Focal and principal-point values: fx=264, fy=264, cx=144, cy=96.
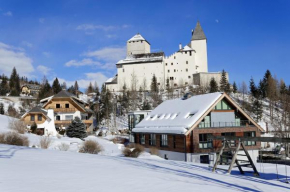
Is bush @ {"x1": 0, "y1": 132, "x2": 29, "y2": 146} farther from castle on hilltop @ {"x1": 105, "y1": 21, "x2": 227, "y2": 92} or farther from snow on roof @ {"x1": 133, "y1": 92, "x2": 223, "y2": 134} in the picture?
castle on hilltop @ {"x1": 105, "y1": 21, "x2": 227, "y2": 92}

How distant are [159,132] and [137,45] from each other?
83.3 meters

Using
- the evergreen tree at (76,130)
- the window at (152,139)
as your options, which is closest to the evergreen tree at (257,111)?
the window at (152,139)

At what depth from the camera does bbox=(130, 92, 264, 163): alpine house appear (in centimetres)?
2638

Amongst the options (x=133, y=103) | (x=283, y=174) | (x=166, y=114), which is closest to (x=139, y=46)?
(x=133, y=103)

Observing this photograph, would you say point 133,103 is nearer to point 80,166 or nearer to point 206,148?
point 206,148

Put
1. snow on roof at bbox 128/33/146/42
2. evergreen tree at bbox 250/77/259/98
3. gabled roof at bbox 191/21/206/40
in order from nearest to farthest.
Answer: evergreen tree at bbox 250/77/259/98 → gabled roof at bbox 191/21/206/40 → snow on roof at bbox 128/33/146/42

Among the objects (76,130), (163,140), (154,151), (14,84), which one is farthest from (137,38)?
(154,151)

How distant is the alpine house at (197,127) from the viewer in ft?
86.5

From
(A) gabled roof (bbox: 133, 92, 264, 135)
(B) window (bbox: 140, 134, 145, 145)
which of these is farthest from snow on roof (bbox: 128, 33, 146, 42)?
(B) window (bbox: 140, 134, 145, 145)

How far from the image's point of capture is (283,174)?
566 inches

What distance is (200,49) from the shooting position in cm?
10069

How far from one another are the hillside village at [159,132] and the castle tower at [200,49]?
375 mm

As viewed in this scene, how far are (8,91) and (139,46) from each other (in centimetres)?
5568

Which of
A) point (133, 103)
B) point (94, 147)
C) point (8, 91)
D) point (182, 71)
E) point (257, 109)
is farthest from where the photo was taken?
point (8, 91)
